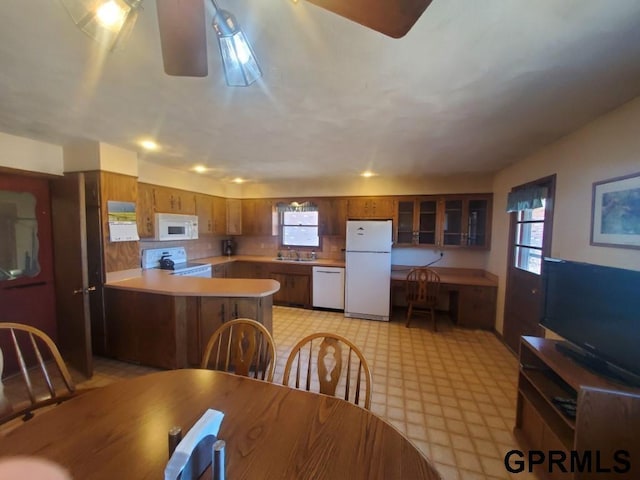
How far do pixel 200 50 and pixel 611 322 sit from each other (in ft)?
7.80

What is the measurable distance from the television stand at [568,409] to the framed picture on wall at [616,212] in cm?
81

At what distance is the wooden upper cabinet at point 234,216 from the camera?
5.43m

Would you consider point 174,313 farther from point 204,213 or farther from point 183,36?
point 204,213

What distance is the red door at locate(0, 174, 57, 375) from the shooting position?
2.52m

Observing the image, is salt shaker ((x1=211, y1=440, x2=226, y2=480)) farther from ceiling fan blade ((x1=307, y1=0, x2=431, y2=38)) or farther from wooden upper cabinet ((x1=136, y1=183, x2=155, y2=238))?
wooden upper cabinet ((x1=136, y1=183, x2=155, y2=238))

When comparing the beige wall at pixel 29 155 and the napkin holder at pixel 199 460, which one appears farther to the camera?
the beige wall at pixel 29 155

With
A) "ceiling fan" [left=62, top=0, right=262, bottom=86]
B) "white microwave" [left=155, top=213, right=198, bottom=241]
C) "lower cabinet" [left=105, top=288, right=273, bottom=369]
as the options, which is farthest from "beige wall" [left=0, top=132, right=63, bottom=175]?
"ceiling fan" [left=62, top=0, right=262, bottom=86]

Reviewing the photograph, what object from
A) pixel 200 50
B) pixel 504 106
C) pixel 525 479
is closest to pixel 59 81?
pixel 200 50

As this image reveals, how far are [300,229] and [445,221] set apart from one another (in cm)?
269

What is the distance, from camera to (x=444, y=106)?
6.20ft

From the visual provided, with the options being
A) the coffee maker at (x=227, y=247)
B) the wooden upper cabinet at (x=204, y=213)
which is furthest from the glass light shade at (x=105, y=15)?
the coffee maker at (x=227, y=247)

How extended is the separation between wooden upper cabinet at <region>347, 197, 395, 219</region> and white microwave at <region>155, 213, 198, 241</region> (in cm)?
268

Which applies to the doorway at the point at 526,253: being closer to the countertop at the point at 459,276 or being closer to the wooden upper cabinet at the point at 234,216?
the countertop at the point at 459,276

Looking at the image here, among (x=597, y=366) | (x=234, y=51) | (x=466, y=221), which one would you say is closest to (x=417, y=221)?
(x=466, y=221)
